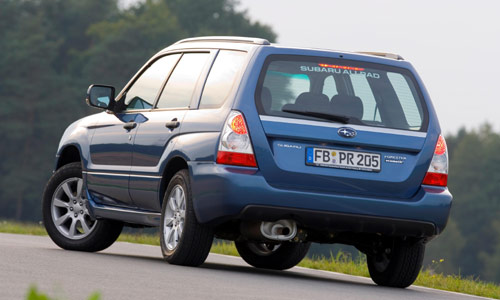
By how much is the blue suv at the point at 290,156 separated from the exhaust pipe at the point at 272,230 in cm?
1

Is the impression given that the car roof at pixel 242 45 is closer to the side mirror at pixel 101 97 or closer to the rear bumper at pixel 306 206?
the side mirror at pixel 101 97

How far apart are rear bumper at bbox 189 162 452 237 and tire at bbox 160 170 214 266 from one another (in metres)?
0.15

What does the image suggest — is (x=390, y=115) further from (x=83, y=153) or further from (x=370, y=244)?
(x=83, y=153)

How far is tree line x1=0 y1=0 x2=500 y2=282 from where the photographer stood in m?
89.5

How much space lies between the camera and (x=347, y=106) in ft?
32.1

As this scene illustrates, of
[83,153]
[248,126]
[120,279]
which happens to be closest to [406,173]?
[248,126]

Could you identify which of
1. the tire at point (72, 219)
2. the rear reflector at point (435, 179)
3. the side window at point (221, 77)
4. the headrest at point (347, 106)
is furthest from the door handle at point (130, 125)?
the rear reflector at point (435, 179)

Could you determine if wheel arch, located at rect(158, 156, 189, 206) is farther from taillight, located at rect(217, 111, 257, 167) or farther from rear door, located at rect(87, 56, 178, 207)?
taillight, located at rect(217, 111, 257, 167)

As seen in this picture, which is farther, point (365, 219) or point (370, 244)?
point (370, 244)

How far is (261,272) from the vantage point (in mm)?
10820

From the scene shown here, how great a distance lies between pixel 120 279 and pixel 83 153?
3.48m

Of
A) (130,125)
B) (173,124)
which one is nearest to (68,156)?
(130,125)

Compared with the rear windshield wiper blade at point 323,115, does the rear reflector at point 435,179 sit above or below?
below

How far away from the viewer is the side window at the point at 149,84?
11.0 meters
